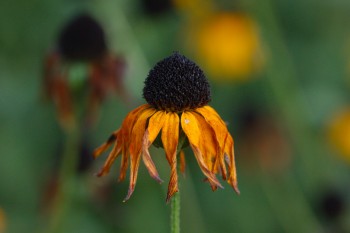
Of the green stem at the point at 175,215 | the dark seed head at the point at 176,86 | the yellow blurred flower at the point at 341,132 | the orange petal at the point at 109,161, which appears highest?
the dark seed head at the point at 176,86

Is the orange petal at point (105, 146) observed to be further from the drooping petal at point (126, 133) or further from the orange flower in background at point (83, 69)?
the orange flower in background at point (83, 69)

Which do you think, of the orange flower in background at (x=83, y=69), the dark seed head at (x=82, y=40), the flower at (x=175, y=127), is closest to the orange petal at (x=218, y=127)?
the flower at (x=175, y=127)

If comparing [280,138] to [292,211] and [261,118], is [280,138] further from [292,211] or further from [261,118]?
[292,211]

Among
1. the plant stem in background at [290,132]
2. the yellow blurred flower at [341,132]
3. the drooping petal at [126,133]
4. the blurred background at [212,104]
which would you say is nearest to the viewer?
the drooping petal at [126,133]

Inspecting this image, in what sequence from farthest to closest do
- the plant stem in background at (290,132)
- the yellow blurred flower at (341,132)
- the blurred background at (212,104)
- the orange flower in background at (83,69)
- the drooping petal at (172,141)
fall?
the yellow blurred flower at (341,132) < the plant stem in background at (290,132) < the blurred background at (212,104) < the orange flower in background at (83,69) < the drooping petal at (172,141)

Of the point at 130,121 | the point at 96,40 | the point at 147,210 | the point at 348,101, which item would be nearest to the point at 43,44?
the point at 147,210

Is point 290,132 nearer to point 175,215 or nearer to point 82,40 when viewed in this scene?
point 82,40

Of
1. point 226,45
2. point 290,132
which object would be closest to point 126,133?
point 290,132
